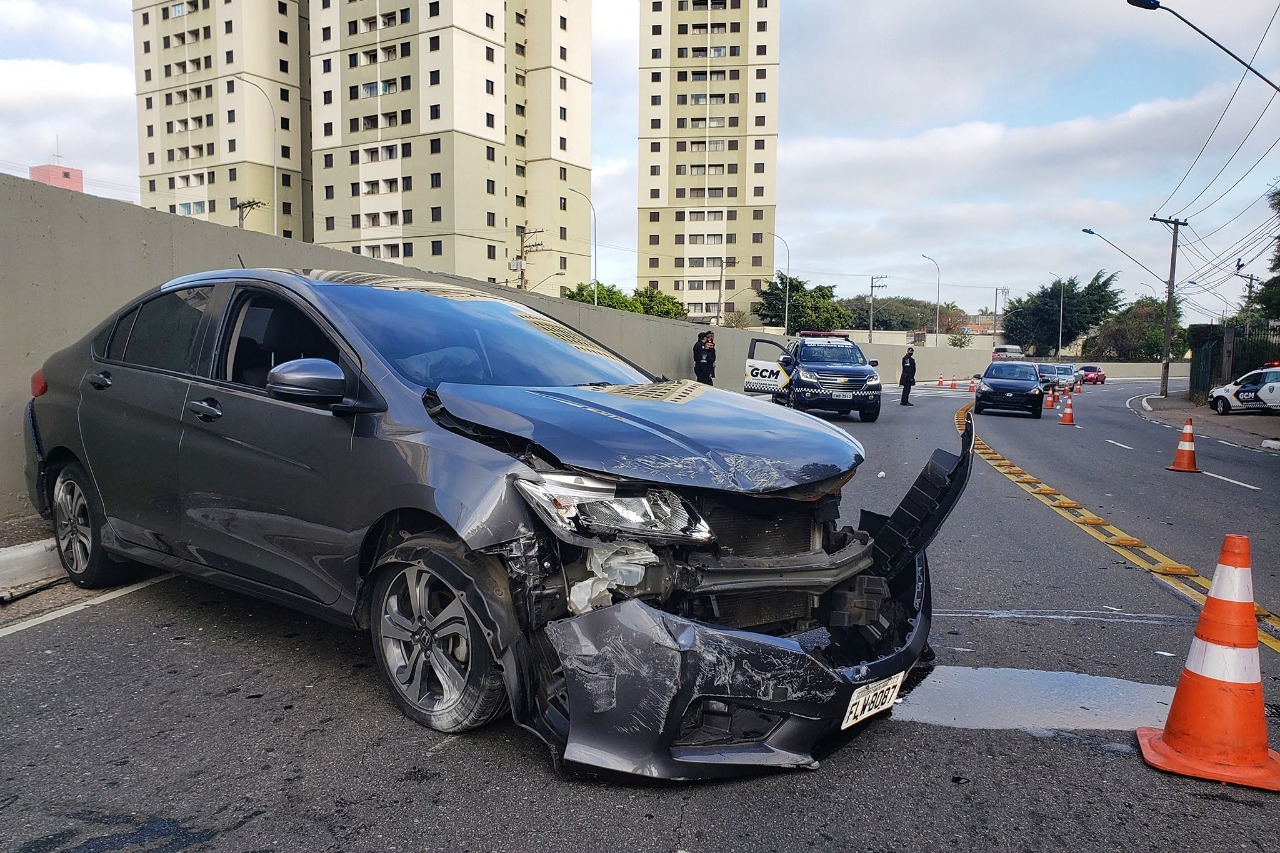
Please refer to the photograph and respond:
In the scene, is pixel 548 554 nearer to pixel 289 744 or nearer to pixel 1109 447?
pixel 289 744

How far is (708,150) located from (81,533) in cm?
10191

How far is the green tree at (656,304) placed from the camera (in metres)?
87.6

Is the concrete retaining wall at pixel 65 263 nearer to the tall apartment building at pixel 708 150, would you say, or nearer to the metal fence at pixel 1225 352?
the metal fence at pixel 1225 352

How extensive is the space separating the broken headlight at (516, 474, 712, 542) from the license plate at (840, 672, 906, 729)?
2.31 ft

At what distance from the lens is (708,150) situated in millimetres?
102188

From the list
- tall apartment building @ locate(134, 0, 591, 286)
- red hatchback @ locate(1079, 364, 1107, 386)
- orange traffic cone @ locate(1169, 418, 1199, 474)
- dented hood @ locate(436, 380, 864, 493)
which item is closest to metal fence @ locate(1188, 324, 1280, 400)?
orange traffic cone @ locate(1169, 418, 1199, 474)

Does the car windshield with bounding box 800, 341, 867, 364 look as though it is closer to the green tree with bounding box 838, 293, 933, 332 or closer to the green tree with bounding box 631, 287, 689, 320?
the green tree with bounding box 631, 287, 689, 320

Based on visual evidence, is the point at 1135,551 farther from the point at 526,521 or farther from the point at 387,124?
the point at 387,124

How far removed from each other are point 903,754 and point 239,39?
299 feet

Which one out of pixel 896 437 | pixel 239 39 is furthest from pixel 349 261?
pixel 239 39

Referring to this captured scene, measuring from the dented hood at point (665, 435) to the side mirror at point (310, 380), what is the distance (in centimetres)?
41

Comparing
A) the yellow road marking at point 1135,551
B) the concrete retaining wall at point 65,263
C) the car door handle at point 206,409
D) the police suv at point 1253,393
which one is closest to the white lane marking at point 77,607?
Result: the car door handle at point 206,409

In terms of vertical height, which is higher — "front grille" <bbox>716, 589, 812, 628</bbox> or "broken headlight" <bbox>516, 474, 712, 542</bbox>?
"broken headlight" <bbox>516, 474, 712, 542</bbox>

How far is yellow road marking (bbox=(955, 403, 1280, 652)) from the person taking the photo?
5.36m
